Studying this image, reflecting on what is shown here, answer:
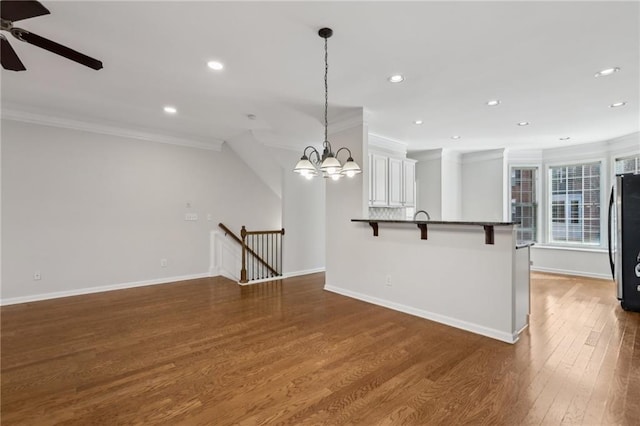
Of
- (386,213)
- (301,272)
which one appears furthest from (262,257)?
(386,213)

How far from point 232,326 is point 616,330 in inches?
168

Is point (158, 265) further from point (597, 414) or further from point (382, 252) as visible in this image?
point (597, 414)

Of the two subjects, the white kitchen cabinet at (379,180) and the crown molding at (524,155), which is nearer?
the white kitchen cabinet at (379,180)

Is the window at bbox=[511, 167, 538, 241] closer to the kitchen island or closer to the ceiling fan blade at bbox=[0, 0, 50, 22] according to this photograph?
the kitchen island

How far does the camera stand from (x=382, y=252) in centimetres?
416

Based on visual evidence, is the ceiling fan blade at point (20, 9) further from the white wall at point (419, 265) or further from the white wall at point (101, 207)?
the white wall at point (419, 265)

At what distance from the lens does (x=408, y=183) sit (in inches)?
228

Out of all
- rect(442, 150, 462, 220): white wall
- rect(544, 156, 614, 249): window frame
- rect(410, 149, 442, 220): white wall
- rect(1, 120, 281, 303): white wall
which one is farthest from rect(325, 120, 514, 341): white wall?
rect(544, 156, 614, 249): window frame

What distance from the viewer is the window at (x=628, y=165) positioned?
5523mm

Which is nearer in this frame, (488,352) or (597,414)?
(597,414)

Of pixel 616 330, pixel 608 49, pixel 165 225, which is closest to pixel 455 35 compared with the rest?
pixel 608 49

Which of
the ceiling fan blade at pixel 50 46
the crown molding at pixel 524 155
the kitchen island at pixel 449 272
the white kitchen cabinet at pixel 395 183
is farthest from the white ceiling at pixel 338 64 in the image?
the crown molding at pixel 524 155

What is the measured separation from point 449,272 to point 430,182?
4081 millimetres

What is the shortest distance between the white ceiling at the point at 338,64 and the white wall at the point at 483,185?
2003 millimetres
